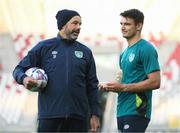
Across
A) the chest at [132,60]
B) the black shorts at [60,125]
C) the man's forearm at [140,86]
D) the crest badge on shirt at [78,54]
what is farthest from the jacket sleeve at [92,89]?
the man's forearm at [140,86]

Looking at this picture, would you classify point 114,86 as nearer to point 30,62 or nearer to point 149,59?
point 149,59

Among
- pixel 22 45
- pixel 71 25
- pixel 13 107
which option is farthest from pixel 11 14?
pixel 71 25

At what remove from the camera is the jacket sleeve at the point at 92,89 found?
6.78 meters

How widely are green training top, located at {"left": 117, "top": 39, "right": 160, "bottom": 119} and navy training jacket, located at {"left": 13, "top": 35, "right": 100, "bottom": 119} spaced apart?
1.12ft

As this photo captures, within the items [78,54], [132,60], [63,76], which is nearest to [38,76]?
[63,76]

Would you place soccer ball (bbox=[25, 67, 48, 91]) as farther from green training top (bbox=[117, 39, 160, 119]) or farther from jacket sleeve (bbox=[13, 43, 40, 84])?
green training top (bbox=[117, 39, 160, 119])

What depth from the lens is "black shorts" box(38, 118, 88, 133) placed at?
21.4 ft

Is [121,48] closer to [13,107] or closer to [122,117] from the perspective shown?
[13,107]

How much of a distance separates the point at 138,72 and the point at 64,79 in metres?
0.58

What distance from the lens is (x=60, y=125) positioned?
654cm

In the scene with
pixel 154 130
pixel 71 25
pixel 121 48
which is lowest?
pixel 154 130

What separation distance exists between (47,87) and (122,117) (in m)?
0.64

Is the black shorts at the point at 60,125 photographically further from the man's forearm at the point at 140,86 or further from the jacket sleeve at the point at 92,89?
the man's forearm at the point at 140,86

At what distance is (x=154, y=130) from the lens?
1206cm
